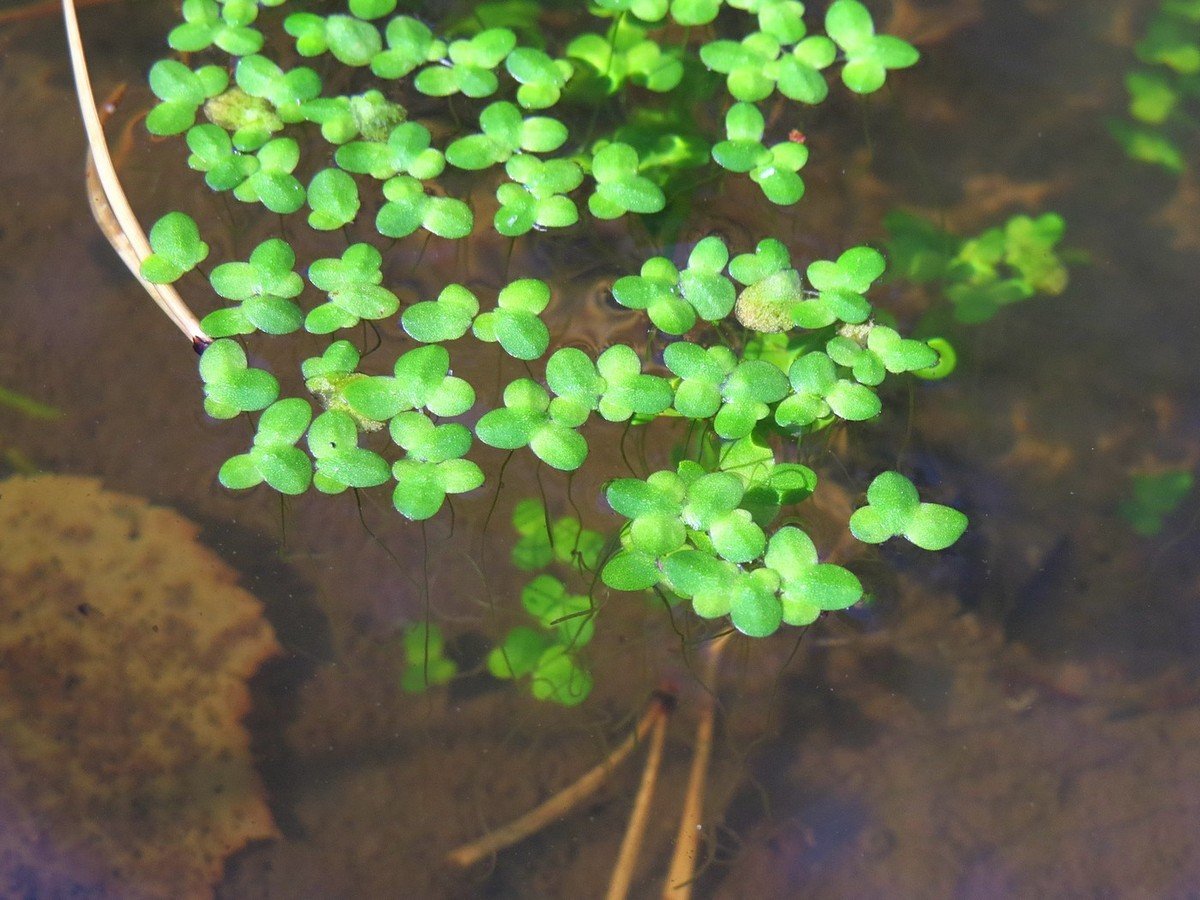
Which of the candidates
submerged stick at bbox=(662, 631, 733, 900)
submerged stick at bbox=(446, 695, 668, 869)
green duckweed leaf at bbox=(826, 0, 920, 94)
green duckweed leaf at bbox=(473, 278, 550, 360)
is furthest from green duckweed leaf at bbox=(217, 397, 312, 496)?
green duckweed leaf at bbox=(826, 0, 920, 94)

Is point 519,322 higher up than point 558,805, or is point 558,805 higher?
point 519,322

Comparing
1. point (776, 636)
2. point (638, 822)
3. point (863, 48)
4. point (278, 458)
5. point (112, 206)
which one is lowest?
point (638, 822)

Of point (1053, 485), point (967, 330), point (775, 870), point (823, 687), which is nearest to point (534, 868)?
point (775, 870)

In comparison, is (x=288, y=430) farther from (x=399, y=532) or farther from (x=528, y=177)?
(x=528, y=177)

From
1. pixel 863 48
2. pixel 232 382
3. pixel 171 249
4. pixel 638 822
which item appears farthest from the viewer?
pixel 863 48

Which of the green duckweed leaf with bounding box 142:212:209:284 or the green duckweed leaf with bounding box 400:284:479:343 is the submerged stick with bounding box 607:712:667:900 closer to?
the green duckweed leaf with bounding box 400:284:479:343

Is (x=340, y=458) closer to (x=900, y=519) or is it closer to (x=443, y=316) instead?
(x=443, y=316)

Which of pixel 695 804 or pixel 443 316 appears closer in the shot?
pixel 695 804

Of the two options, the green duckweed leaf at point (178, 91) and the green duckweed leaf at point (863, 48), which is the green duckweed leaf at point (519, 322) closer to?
the green duckweed leaf at point (178, 91)

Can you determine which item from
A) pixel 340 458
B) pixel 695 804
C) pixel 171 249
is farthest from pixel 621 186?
pixel 695 804
